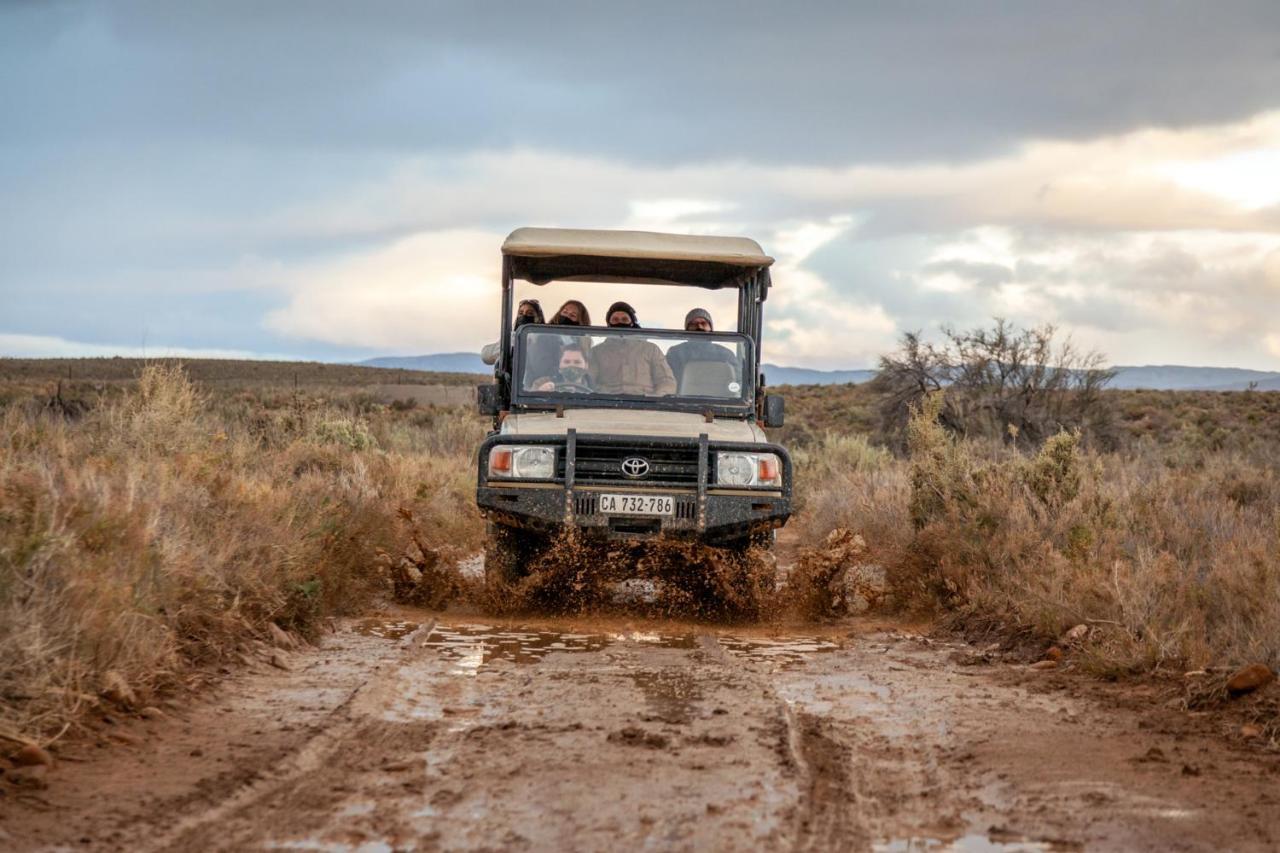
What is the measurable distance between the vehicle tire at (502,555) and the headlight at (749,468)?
5.35ft

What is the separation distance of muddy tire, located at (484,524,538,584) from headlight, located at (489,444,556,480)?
687mm

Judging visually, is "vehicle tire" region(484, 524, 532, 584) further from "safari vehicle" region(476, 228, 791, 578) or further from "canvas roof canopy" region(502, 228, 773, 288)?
"canvas roof canopy" region(502, 228, 773, 288)

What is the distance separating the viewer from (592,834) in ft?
12.4

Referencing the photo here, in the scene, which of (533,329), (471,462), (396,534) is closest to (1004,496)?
(533,329)

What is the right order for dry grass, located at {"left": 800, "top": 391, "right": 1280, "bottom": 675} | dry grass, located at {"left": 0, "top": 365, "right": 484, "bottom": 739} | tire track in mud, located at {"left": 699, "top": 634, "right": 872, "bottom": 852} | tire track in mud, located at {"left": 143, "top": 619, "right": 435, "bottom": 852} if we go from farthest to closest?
dry grass, located at {"left": 800, "top": 391, "right": 1280, "bottom": 675} → dry grass, located at {"left": 0, "top": 365, "right": 484, "bottom": 739} → tire track in mud, located at {"left": 699, "top": 634, "right": 872, "bottom": 852} → tire track in mud, located at {"left": 143, "top": 619, "right": 435, "bottom": 852}

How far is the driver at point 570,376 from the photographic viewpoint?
9.70 meters

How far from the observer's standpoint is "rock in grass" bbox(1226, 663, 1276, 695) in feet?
19.1

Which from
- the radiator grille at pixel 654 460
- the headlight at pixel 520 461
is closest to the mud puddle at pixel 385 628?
the headlight at pixel 520 461

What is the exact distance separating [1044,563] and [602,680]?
380 cm

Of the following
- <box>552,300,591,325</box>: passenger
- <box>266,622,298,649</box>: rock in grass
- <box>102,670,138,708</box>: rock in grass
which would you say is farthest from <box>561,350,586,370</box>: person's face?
<box>102,670,138,708</box>: rock in grass

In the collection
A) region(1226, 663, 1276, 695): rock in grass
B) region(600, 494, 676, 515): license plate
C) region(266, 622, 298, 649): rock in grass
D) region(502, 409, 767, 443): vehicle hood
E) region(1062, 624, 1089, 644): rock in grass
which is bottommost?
region(266, 622, 298, 649): rock in grass

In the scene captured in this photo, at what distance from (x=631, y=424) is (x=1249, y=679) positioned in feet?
14.2

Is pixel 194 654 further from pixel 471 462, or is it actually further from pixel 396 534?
pixel 471 462

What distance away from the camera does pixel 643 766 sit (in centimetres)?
463
